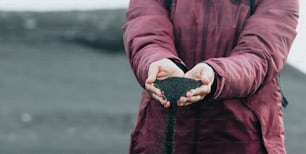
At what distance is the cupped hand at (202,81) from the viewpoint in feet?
3.82

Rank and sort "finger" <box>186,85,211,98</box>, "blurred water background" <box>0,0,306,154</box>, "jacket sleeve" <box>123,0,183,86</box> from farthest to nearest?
"blurred water background" <box>0,0,306,154</box>
"jacket sleeve" <box>123,0,183,86</box>
"finger" <box>186,85,211,98</box>

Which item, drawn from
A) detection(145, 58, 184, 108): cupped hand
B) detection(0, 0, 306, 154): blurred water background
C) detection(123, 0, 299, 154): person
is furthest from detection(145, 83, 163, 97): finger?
detection(0, 0, 306, 154): blurred water background

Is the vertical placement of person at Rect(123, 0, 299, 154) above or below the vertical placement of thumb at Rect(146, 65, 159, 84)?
below

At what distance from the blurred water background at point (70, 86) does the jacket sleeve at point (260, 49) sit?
1.22 meters

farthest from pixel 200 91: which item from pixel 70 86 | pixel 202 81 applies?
pixel 70 86

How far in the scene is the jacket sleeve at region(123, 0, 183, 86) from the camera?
1287 millimetres

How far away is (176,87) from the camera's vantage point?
45.7 inches

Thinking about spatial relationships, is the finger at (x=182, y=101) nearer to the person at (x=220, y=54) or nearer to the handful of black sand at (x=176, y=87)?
the handful of black sand at (x=176, y=87)

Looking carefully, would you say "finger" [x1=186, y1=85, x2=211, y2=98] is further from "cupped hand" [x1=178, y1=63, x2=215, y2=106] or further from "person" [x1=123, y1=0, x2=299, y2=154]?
"person" [x1=123, y1=0, x2=299, y2=154]

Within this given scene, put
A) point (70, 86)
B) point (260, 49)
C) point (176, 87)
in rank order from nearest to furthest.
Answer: point (176, 87) < point (260, 49) < point (70, 86)

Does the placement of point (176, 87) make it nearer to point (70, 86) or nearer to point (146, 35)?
point (146, 35)

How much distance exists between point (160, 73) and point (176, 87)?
1.7 inches

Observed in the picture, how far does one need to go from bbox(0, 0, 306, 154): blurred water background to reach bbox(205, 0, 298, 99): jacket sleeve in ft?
3.99

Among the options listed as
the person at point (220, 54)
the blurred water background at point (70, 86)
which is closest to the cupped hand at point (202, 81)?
the person at point (220, 54)
